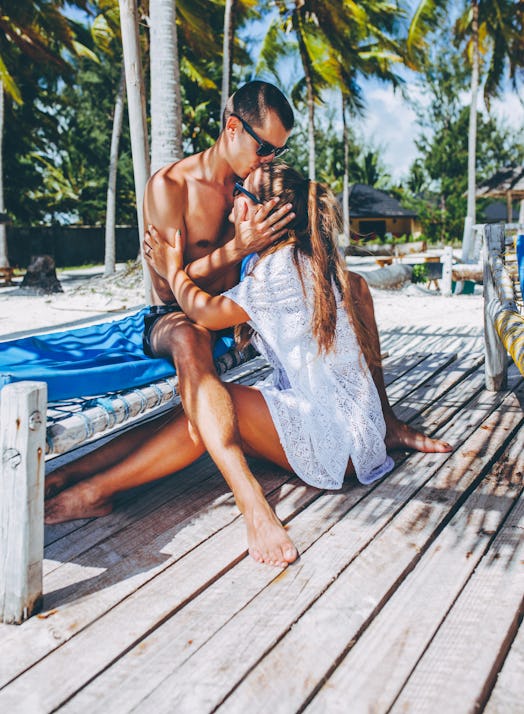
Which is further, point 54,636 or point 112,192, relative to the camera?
point 112,192

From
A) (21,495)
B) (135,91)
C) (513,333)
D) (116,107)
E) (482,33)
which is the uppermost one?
(482,33)

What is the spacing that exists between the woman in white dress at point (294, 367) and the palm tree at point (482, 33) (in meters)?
15.6

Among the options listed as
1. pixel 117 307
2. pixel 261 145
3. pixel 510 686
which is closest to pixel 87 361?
pixel 261 145

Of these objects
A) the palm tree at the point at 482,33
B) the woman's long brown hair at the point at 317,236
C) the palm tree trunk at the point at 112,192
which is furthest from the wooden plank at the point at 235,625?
the palm tree at the point at 482,33

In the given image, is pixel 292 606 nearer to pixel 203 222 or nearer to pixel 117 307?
pixel 203 222

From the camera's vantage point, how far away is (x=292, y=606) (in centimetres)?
172

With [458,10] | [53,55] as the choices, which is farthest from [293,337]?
[458,10]

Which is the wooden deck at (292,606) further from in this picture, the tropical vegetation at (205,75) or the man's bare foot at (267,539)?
the tropical vegetation at (205,75)

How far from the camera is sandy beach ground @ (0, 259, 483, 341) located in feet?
26.6

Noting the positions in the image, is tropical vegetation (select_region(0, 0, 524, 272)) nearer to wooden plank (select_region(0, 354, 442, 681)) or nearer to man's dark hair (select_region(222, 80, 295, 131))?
man's dark hair (select_region(222, 80, 295, 131))

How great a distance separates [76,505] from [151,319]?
33.6 inches

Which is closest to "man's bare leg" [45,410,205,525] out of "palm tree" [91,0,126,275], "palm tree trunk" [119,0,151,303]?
"palm tree trunk" [119,0,151,303]

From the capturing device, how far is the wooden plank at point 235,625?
1420 millimetres

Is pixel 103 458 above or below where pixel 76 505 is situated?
above
